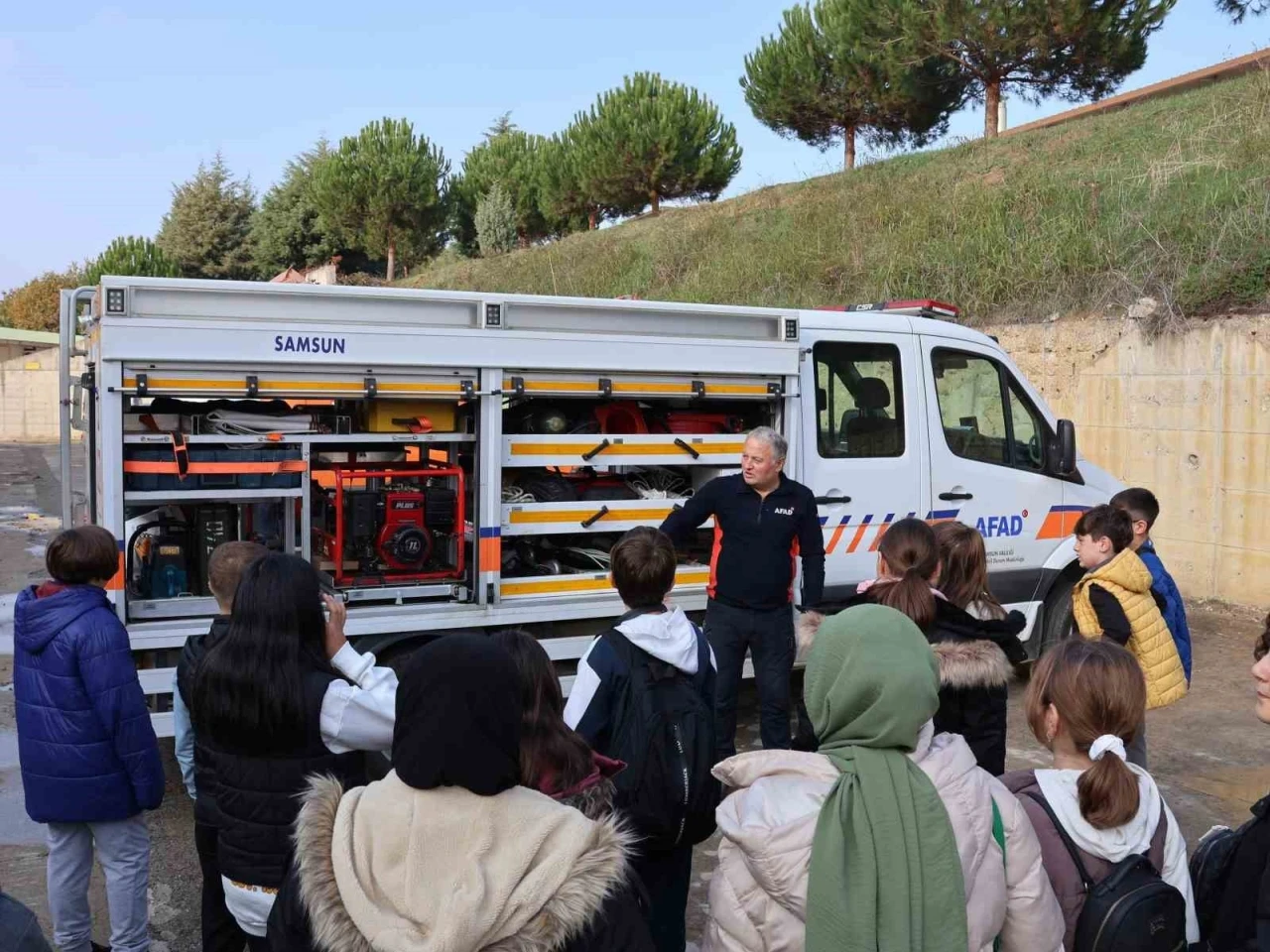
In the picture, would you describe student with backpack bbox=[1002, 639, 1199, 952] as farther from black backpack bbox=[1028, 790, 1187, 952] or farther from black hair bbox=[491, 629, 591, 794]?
black hair bbox=[491, 629, 591, 794]

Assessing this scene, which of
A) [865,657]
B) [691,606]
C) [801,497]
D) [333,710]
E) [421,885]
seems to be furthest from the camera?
[691,606]

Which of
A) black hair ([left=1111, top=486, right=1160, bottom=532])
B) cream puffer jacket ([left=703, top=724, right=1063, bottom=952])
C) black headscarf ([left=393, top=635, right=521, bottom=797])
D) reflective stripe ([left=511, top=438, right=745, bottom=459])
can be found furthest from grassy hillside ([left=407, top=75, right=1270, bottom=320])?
→ black headscarf ([left=393, top=635, right=521, bottom=797])

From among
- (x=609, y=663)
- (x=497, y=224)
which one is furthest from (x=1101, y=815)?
(x=497, y=224)

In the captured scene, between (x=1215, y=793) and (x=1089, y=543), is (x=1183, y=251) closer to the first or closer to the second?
(x=1215, y=793)

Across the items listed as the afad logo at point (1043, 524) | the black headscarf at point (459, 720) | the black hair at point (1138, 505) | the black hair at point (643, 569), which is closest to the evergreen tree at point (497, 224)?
the afad logo at point (1043, 524)

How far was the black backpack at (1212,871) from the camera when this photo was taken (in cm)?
222

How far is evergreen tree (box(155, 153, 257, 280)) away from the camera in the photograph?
167 feet

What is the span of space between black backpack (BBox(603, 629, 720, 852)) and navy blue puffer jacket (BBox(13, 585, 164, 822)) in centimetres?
157

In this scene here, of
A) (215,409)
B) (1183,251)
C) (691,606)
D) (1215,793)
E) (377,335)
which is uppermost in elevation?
(1183,251)

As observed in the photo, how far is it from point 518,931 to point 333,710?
1250mm

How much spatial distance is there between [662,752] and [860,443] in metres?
3.98

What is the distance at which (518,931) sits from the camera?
1.60 meters

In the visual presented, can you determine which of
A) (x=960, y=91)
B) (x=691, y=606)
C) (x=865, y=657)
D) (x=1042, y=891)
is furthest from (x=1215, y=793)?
(x=960, y=91)

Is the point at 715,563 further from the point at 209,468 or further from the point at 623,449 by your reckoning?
the point at 209,468
